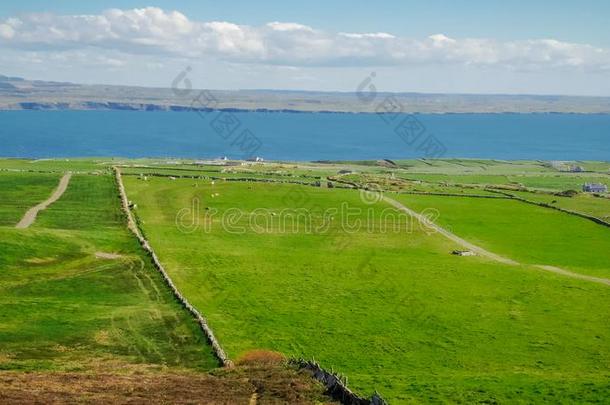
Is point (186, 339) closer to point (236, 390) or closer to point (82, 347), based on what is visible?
point (82, 347)

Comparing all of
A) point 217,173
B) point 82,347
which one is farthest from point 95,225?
point 217,173

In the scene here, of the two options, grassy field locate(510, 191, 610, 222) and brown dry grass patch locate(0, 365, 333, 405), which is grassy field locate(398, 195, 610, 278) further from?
brown dry grass patch locate(0, 365, 333, 405)

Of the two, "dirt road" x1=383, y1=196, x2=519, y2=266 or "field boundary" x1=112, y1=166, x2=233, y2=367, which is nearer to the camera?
"field boundary" x1=112, y1=166, x2=233, y2=367

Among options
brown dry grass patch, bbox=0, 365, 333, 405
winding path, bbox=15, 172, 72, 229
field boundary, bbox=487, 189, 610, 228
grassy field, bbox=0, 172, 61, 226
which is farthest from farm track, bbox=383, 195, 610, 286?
grassy field, bbox=0, 172, 61, 226

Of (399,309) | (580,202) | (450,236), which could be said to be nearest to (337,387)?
(399,309)

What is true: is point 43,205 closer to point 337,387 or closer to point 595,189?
point 337,387

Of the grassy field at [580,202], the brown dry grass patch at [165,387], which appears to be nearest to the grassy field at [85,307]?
the brown dry grass patch at [165,387]
